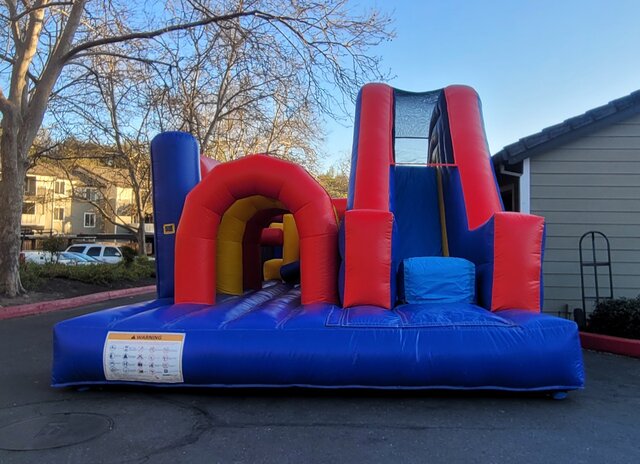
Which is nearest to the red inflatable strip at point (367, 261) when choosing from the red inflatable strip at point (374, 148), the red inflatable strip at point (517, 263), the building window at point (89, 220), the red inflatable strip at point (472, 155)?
the red inflatable strip at point (374, 148)

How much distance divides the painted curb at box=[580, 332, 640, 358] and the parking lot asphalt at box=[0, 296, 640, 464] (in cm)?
142

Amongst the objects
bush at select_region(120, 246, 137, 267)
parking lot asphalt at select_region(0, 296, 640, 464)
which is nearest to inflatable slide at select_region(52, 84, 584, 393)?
parking lot asphalt at select_region(0, 296, 640, 464)

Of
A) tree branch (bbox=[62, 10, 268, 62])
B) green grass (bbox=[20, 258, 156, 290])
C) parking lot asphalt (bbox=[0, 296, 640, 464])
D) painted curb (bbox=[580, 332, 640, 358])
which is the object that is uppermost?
tree branch (bbox=[62, 10, 268, 62])

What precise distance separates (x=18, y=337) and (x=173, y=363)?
4936 millimetres

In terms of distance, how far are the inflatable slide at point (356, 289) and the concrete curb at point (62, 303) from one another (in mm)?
5676

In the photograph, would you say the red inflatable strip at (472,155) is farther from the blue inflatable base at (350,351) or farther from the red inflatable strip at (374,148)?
the blue inflatable base at (350,351)

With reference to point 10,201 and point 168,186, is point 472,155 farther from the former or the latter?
point 10,201

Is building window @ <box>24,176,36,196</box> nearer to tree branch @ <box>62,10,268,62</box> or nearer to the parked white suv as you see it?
the parked white suv

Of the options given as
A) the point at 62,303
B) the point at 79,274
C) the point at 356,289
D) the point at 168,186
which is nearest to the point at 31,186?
the point at 79,274

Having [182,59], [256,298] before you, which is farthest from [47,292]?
[256,298]

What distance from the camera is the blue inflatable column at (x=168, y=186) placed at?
24.0 feet

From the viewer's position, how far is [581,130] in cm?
859

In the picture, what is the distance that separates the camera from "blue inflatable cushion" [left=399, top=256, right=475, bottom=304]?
6.12 m

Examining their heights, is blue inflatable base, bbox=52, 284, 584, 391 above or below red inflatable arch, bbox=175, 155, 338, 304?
below
